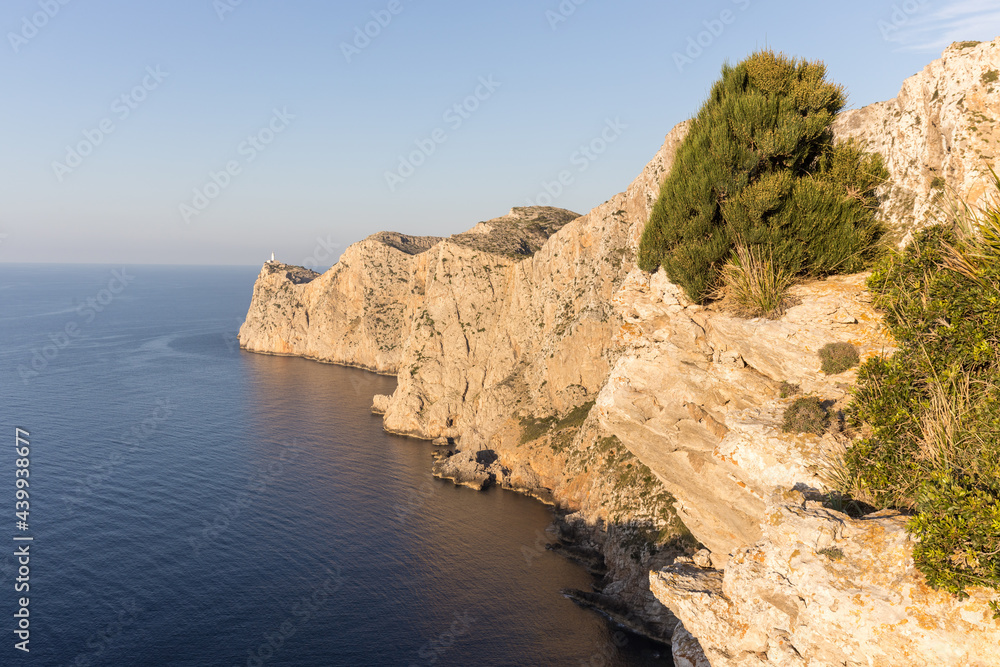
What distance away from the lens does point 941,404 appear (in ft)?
45.4

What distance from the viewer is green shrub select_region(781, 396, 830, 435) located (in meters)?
17.5

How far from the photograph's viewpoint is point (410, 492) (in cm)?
6981

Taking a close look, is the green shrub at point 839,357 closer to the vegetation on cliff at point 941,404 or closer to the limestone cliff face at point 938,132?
the vegetation on cliff at point 941,404

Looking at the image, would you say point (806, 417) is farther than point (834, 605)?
Yes

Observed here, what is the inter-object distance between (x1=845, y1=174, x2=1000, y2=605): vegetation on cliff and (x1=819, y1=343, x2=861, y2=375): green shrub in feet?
5.41

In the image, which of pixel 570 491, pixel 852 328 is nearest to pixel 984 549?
pixel 852 328

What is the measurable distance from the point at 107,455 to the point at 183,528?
26.9m

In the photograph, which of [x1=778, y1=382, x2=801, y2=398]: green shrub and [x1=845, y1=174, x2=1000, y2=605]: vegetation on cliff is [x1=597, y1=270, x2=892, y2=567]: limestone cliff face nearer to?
[x1=778, y1=382, x2=801, y2=398]: green shrub

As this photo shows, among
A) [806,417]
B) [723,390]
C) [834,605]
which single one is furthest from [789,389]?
[834,605]

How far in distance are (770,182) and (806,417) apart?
8.78 m

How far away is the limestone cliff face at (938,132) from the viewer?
16.1 m

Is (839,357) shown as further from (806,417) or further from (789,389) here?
(806,417)

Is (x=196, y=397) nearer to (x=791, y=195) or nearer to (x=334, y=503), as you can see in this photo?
(x=334, y=503)

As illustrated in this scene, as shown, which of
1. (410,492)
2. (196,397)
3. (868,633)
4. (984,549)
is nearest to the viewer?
(984,549)
